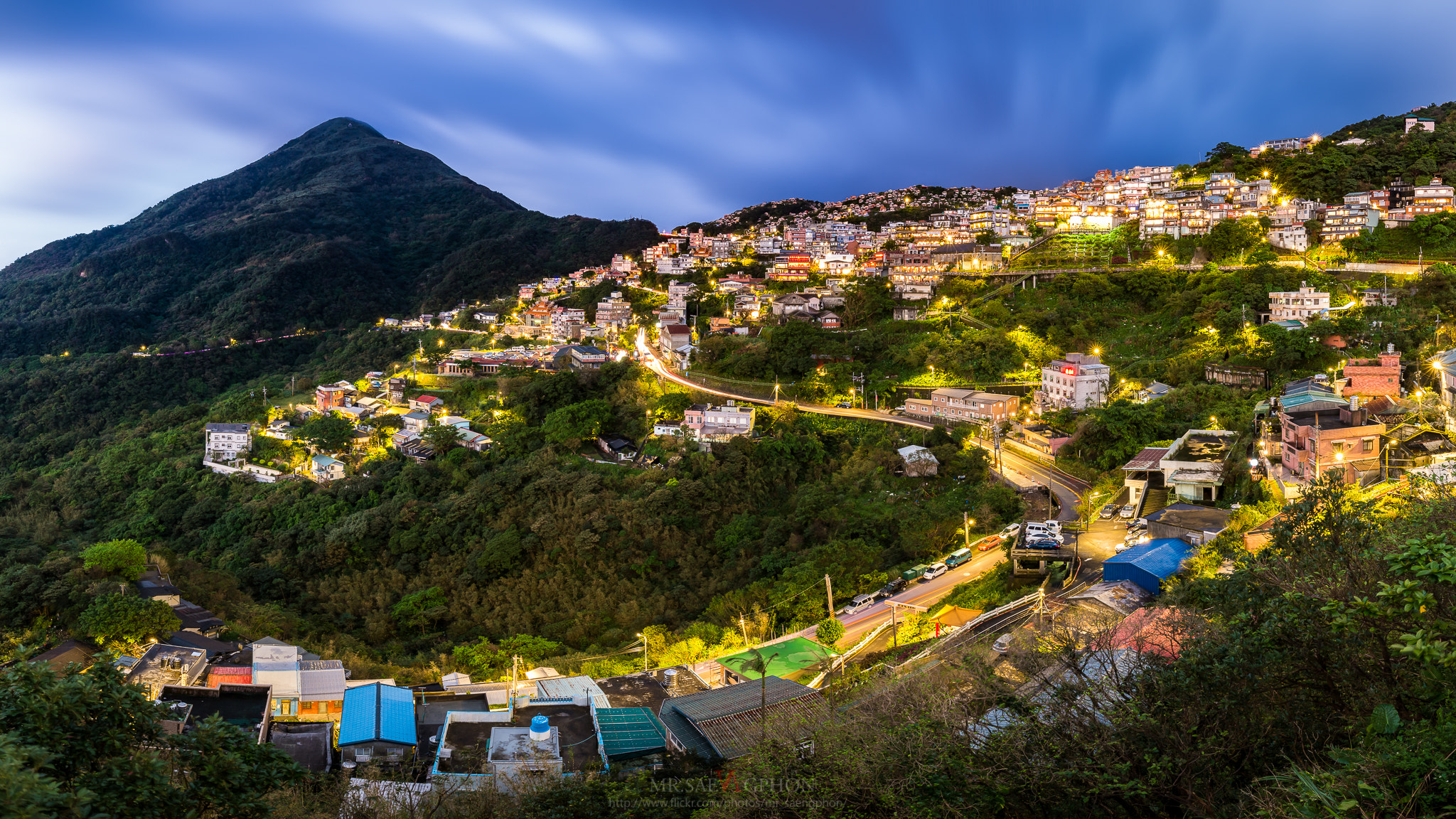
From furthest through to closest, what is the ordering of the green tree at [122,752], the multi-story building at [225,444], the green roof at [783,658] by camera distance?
the multi-story building at [225,444] < the green roof at [783,658] < the green tree at [122,752]

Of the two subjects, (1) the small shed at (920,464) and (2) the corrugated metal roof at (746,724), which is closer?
(2) the corrugated metal roof at (746,724)

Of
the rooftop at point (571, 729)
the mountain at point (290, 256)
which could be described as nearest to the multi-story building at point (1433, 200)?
the rooftop at point (571, 729)

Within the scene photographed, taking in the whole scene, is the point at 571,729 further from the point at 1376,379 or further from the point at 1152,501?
the point at 1376,379

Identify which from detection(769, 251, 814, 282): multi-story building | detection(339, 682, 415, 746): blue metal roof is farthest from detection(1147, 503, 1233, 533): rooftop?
detection(769, 251, 814, 282): multi-story building

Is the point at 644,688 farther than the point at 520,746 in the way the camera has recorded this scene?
Yes

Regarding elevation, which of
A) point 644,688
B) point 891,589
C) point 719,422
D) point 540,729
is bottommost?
point 891,589

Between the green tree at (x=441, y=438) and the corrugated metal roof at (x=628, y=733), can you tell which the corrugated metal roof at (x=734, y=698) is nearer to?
the corrugated metal roof at (x=628, y=733)

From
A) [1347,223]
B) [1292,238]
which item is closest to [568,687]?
[1292,238]
